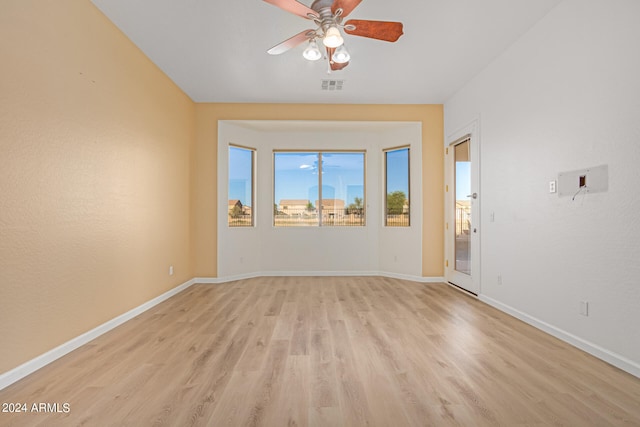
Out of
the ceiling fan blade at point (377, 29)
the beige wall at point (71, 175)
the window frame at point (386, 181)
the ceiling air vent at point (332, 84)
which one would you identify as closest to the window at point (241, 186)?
the beige wall at point (71, 175)

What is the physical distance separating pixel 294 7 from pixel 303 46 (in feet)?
4.27

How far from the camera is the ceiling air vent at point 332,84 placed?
4352 mm

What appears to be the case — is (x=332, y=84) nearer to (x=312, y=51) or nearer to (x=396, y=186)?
(x=312, y=51)

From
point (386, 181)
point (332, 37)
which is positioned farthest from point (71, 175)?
point (386, 181)

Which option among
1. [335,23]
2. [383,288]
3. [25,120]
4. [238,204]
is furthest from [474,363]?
[238,204]

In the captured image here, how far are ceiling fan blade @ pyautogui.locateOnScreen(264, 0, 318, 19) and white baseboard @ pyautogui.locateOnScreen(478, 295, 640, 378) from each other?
3372 millimetres

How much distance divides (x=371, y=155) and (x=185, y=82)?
3.31m

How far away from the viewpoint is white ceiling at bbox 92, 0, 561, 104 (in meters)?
2.82

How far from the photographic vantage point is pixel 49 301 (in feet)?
7.45

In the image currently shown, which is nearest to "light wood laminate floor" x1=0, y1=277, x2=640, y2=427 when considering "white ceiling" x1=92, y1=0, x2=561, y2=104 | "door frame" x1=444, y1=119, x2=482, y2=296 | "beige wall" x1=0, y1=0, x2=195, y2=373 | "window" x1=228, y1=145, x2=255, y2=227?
"beige wall" x1=0, y1=0, x2=195, y2=373

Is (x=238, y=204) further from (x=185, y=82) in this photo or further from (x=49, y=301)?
(x=49, y=301)

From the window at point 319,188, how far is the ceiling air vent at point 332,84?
57.7 inches

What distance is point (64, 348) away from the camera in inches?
94.5

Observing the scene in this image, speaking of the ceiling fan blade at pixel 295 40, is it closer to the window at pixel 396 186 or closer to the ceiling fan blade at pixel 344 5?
the ceiling fan blade at pixel 344 5
